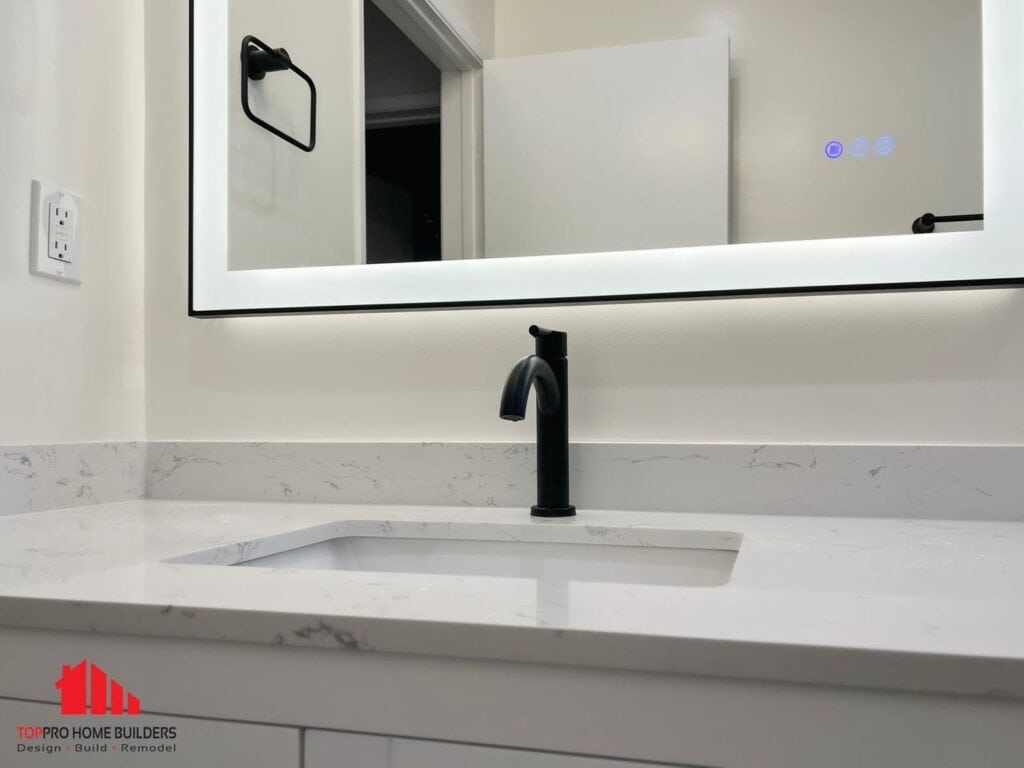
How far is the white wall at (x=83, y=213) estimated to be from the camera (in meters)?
1.11

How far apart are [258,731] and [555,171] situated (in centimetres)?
78

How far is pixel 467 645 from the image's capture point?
569 millimetres

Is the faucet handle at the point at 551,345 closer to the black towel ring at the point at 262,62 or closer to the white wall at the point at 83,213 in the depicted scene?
the black towel ring at the point at 262,62

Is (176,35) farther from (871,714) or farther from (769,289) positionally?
(871,714)

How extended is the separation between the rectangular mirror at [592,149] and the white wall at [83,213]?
0.37 feet

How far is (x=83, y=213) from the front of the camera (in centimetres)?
122

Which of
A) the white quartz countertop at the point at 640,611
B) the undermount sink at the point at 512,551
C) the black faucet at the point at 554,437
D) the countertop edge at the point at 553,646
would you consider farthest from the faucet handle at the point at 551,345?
the countertop edge at the point at 553,646

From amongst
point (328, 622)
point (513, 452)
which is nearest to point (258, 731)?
point (328, 622)

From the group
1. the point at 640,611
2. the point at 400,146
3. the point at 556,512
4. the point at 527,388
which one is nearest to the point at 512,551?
the point at 556,512

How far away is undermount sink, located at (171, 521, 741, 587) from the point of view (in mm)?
969

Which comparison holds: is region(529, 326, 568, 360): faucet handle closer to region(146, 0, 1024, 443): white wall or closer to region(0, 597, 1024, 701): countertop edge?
region(146, 0, 1024, 443): white wall

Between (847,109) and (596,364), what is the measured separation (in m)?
0.43

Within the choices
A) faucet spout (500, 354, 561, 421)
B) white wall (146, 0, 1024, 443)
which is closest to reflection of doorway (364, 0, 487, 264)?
white wall (146, 0, 1024, 443)

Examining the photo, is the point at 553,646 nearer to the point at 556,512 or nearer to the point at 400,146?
the point at 556,512
